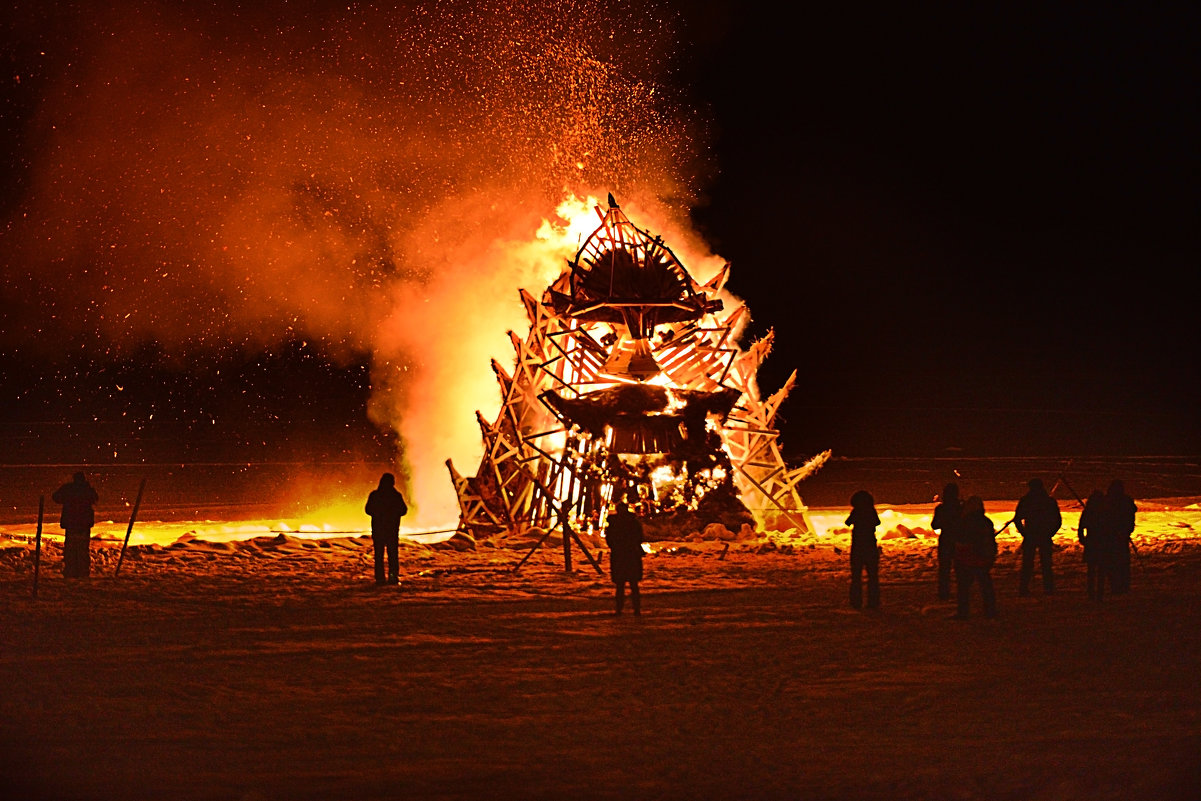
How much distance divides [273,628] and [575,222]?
1658cm

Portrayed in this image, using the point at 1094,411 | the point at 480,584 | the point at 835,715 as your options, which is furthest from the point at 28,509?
the point at 1094,411

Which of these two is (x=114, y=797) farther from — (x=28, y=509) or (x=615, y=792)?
(x=28, y=509)

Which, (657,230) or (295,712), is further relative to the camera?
(657,230)

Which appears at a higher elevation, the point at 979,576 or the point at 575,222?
the point at 575,222

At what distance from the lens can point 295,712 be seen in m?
10.9

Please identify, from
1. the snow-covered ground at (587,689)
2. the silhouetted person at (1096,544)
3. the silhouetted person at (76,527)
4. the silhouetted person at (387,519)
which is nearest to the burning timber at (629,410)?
the snow-covered ground at (587,689)

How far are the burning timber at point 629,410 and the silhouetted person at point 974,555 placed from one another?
32.8 feet

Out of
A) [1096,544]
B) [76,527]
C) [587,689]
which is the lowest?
[587,689]

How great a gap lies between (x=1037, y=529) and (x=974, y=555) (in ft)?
7.91

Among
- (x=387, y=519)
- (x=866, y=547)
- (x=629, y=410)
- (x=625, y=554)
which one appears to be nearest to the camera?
(x=625, y=554)

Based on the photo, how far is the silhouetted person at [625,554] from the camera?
1562cm

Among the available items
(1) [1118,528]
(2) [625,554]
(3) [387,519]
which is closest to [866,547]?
(2) [625,554]

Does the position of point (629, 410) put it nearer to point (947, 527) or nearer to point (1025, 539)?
point (1025, 539)

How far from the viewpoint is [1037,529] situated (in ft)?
54.7
